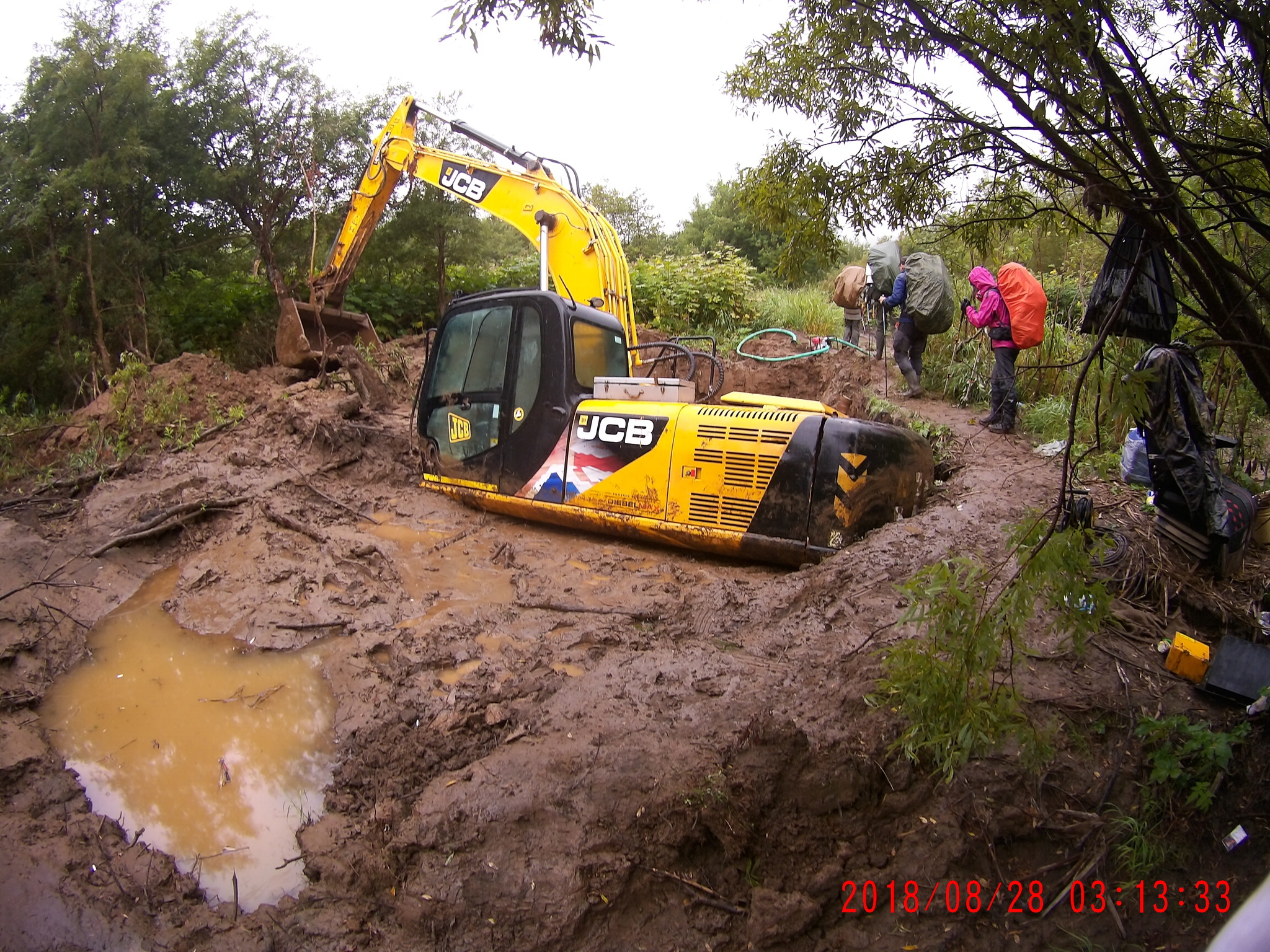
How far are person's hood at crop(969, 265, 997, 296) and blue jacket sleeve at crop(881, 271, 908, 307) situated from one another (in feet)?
3.43

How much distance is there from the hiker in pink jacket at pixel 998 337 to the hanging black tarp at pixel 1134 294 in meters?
4.31

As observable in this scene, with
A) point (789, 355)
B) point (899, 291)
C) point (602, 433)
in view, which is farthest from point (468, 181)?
point (789, 355)

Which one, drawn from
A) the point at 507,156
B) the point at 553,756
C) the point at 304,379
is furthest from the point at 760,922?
the point at 304,379

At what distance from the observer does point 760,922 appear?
2367 mm

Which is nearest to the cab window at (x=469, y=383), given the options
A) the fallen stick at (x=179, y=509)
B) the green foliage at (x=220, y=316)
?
the fallen stick at (x=179, y=509)

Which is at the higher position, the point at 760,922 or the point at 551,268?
the point at 551,268

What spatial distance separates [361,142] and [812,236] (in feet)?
34.7

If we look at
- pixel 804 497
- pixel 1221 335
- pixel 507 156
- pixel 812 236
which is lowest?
pixel 804 497

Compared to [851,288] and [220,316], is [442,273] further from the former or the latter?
[851,288]

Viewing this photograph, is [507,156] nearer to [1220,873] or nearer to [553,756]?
[553,756]

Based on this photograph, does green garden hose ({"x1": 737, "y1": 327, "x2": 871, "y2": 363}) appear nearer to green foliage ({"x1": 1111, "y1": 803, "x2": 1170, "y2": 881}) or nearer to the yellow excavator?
the yellow excavator

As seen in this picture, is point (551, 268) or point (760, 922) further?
point (551, 268)

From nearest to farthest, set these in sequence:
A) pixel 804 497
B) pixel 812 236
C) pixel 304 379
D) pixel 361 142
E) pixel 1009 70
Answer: pixel 1009 70 → pixel 812 236 → pixel 804 497 → pixel 304 379 → pixel 361 142


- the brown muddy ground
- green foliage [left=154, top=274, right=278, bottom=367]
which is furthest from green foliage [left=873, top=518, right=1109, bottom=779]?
green foliage [left=154, top=274, right=278, bottom=367]
